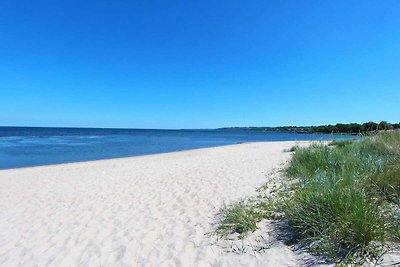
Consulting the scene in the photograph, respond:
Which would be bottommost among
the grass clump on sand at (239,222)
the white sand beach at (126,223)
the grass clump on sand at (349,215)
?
the white sand beach at (126,223)

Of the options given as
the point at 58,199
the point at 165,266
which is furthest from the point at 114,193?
the point at 165,266

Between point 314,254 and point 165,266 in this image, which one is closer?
point 314,254

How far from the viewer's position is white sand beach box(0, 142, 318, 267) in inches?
147

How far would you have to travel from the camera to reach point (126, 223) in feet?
17.0

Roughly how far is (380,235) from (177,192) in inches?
208

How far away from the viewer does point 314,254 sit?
3.21 meters

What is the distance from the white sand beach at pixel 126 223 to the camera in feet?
12.2

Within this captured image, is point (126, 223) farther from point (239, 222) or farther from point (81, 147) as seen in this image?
point (81, 147)

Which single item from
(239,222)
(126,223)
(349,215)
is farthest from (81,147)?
(349,215)

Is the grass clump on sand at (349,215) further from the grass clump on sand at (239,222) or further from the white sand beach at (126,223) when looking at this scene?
the white sand beach at (126,223)

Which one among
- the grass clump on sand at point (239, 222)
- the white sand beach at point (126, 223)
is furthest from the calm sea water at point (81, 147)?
the grass clump on sand at point (239, 222)

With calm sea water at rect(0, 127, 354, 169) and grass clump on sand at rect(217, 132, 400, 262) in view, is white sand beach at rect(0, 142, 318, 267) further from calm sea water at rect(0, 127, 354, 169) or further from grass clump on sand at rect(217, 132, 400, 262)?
calm sea water at rect(0, 127, 354, 169)

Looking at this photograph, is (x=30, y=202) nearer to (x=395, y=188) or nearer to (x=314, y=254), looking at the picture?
(x=314, y=254)

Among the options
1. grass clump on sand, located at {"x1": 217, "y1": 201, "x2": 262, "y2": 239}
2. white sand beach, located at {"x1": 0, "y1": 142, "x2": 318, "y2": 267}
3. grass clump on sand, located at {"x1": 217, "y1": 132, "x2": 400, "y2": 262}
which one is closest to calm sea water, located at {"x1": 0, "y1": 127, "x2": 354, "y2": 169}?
grass clump on sand, located at {"x1": 217, "y1": 132, "x2": 400, "y2": 262}
